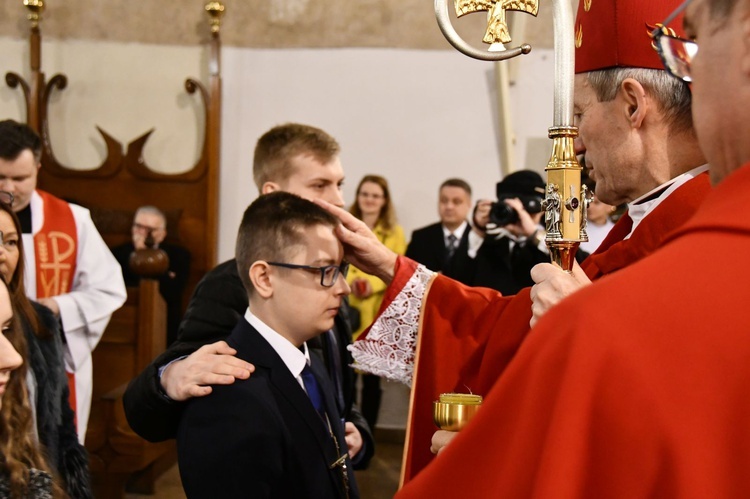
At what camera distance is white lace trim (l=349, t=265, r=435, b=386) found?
2316mm

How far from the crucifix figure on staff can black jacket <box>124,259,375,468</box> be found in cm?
44

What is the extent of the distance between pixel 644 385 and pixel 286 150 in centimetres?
229

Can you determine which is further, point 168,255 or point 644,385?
point 168,255

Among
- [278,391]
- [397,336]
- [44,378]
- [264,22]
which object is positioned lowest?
[44,378]

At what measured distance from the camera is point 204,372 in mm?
2014

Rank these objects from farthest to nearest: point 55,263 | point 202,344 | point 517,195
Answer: point 517,195
point 55,263
point 202,344

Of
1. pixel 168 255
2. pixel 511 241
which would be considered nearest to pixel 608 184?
pixel 511 241

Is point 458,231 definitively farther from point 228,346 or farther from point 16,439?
point 16,439

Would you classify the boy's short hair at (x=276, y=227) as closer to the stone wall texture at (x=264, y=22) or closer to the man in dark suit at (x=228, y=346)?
the man in dark suit at (x=228, y=346)

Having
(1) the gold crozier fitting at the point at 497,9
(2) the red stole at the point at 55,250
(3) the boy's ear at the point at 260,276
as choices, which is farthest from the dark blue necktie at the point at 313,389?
(2) the red stole at the point at 55,250

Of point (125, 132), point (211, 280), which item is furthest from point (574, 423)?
point (125, 132)

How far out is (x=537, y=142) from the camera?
746cm

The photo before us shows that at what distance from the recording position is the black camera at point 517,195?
4.80 metres

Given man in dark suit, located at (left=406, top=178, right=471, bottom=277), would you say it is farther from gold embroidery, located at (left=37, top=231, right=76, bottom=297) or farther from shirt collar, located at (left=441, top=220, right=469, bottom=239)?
gold embroidery, located at (left=37, top=231, right=76, bottom=297)
